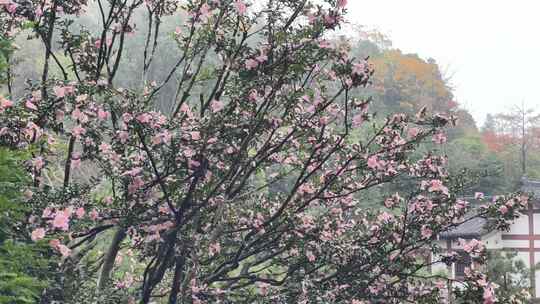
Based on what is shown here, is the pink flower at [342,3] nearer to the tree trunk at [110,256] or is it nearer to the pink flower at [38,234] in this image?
the tree trunk at [110,256]

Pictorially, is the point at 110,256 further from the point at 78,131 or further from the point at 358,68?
the point at 358,68

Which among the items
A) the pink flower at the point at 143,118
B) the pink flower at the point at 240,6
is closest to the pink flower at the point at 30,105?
the pink flower at the point at 143,118

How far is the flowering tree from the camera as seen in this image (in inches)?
178

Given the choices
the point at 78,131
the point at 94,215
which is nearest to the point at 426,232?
the point at 94,215

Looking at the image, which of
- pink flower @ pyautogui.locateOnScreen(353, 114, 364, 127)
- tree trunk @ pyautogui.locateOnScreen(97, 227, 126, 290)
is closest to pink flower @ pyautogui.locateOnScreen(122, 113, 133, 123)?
tree trunk @ pyautogui.locateOnScreen(97, 227, 126, 290)

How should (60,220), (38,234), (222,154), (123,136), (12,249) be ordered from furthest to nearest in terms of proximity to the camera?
1. (222,154)
2. (123,136)
3. (60,220)
4. (38,234)
5. (12,249)

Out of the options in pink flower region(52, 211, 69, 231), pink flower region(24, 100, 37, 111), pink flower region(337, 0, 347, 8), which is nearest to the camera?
pink flower region(52, 211, 69, 231)

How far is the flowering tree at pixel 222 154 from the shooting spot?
4.53 metres

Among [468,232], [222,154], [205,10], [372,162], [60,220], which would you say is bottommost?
[60,220]

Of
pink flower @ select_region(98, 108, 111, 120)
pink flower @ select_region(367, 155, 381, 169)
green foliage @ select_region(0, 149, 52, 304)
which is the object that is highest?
pink flower @ select_region(367, 155, 381, 169)

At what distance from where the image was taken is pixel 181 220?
16.0 ft

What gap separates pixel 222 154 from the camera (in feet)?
15.9

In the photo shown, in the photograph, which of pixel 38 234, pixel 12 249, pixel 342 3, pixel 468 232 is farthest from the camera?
pixel 468 232

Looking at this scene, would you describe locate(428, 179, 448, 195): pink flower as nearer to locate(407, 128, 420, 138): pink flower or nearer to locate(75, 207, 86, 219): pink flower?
locate(407, 128, 420, 138): pink flower
